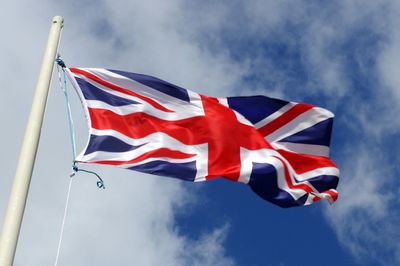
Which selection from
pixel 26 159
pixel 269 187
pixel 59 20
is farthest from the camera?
pixel 269 187

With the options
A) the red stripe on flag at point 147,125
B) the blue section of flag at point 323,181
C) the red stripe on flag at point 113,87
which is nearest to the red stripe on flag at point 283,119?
the blue section of flag at point 323,181

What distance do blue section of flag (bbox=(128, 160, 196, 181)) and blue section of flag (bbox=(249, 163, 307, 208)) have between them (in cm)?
144

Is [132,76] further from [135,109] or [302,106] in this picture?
[302,106]

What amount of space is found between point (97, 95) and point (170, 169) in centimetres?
216

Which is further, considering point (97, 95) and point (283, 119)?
point (283, 119)

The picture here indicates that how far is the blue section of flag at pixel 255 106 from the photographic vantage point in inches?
680

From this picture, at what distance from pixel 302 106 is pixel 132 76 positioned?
4.10m

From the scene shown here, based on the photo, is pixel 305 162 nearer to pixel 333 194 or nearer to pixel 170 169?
pixel 333 194

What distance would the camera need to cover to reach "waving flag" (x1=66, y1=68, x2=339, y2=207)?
48.5ft

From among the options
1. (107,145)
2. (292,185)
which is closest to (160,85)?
(107,145)

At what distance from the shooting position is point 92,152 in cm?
1378

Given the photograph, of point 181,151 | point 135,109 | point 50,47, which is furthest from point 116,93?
point 50,47

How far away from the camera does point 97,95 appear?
50.3 feet

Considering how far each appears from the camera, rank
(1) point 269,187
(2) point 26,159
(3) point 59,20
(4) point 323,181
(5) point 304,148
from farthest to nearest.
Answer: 1. (5) point 304,148
2. (4) point 323,181
3. (1) point 269,187
4. (3) point 59,20
5. (2) point 26,159
